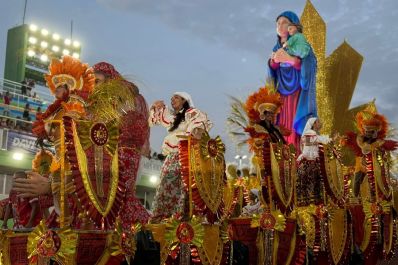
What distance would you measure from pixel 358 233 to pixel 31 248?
16.6ft

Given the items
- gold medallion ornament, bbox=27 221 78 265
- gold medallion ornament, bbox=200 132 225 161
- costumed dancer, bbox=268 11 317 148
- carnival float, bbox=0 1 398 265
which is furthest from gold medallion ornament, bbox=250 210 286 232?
costumed dancer, bbox=268 11 317 148

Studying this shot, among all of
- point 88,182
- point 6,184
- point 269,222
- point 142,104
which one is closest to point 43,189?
point 88,182

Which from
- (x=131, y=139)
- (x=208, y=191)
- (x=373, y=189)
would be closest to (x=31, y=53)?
(x=373, y=189)

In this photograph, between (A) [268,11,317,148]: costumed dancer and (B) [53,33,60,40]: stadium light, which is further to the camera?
(B) [53,33,60,40]: stadium light

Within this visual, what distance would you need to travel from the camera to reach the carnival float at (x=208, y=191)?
3.56m

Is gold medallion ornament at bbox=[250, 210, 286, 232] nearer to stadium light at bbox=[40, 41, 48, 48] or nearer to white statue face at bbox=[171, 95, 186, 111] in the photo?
white statue face at bbox=[171, 95, 186, 111]

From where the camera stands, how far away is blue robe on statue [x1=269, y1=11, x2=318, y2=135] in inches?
372

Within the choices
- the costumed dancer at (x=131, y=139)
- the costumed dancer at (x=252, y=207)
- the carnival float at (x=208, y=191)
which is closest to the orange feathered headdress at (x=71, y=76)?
the carnival float at (x=208, y=191)

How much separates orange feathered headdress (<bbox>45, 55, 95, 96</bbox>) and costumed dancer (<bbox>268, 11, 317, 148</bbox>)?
5913 millimetres

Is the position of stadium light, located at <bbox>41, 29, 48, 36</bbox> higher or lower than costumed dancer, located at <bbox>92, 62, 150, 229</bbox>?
higher

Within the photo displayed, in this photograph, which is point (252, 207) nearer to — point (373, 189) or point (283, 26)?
point (373, 189)

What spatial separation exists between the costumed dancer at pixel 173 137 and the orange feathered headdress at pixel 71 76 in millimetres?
995

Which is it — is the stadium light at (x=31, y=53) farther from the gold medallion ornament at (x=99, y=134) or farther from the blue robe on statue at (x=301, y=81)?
the gold medallion ornament at (x=99, y=134)

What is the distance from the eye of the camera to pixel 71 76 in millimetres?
3990
